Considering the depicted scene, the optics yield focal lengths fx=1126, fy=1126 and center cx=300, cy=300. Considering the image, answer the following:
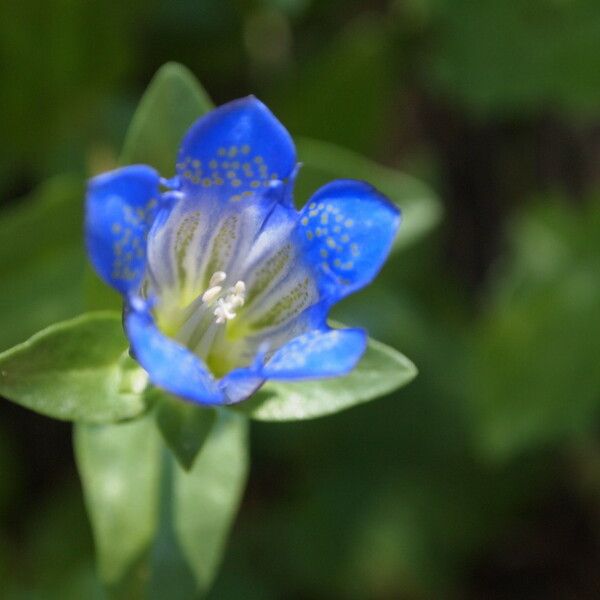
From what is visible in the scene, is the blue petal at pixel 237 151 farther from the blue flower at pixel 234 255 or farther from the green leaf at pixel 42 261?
the green leaf at pixel 42 261

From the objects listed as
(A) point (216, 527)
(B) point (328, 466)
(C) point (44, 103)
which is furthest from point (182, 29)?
(A) point (216, 527)

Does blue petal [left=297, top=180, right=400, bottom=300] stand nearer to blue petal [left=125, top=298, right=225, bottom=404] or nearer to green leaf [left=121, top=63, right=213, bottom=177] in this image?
blue petal [left=125, top=298, right=225, bottom=404]

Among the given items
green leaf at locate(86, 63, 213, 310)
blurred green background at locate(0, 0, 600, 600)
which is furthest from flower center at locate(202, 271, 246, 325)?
blurred green background at locate(0, 0, 600, 600)

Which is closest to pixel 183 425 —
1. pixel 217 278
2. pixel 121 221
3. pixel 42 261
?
pixel 217 278

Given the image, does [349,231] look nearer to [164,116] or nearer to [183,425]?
[183,425]

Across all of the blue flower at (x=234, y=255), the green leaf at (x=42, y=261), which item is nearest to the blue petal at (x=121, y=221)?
the blue flower at (x=234, y=255)

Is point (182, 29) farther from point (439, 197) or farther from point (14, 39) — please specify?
point (439, 197)

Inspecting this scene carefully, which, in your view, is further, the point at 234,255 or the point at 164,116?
the point at 164,116

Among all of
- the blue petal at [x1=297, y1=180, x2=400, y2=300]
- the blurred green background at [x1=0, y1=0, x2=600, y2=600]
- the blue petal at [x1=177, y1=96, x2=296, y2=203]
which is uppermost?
the blue petal at [x1=177, y1=96, x2=296, y2=203]
